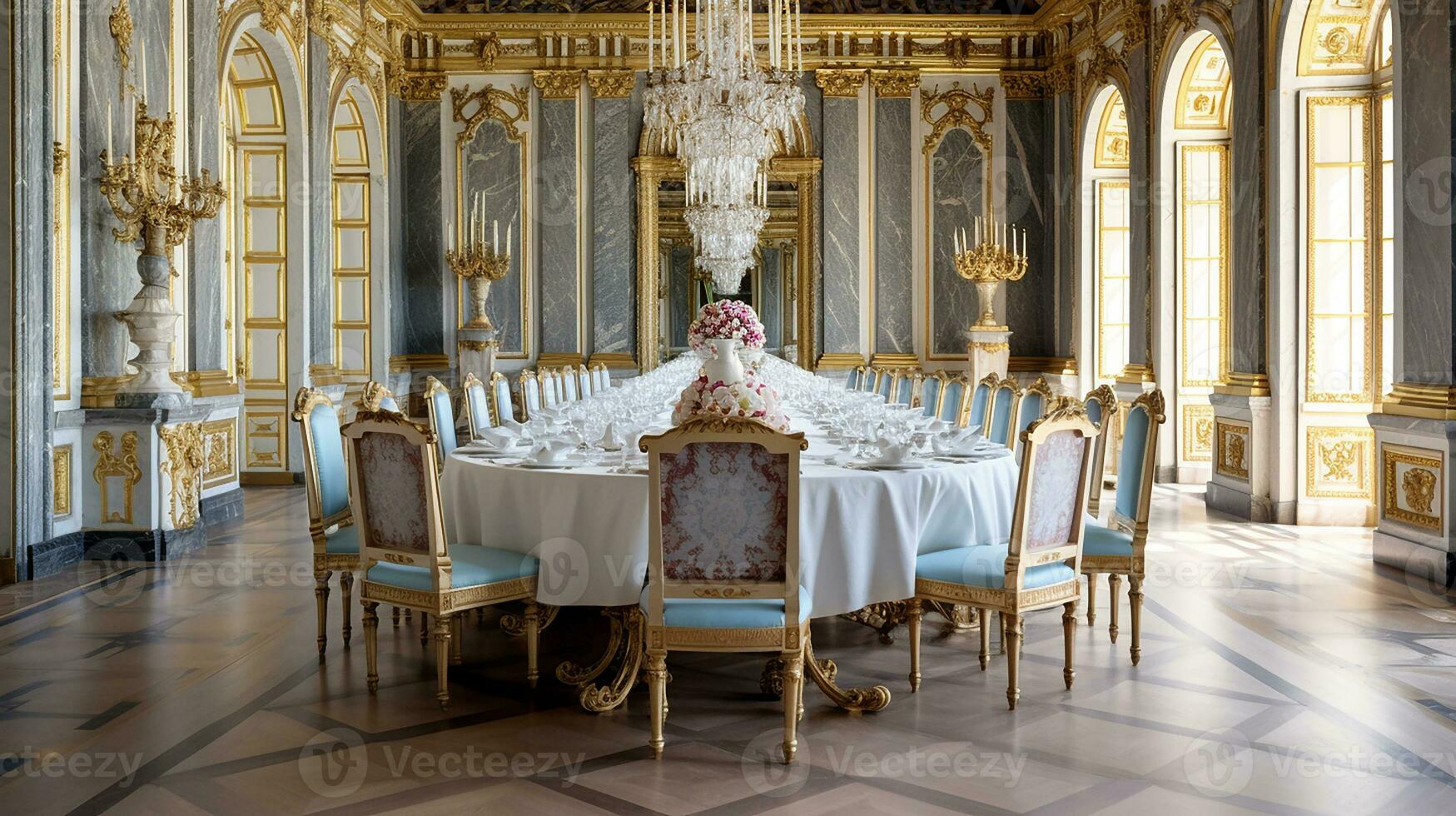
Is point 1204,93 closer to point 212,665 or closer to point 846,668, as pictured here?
point 846,668

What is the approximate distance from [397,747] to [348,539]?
3.98 feet

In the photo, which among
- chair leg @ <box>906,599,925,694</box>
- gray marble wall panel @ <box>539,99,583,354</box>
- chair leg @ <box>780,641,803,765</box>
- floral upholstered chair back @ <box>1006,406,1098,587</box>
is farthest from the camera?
gray marble wall panel @ <box>539,99,583,354</box>

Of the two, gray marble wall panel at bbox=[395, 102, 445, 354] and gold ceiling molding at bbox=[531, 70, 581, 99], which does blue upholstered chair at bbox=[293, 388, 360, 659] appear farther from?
gold ceiling molding at bbox=[531, 70, 581, 99]

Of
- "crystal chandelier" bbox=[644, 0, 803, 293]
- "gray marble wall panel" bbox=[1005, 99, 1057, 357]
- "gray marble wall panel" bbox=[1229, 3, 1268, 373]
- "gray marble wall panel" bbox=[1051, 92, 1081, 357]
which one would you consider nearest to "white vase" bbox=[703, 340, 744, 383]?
"crystal chandelier" bbox=[644, 0, 803, 293]

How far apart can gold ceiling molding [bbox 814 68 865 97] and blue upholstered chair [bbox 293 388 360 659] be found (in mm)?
8568

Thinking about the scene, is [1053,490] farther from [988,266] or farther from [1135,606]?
[988,266]

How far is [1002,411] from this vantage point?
229 inches

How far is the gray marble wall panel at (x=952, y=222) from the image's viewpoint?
11859 mm

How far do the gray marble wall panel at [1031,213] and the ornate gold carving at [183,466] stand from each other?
8.04 metres

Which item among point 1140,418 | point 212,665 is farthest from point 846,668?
point 212,665

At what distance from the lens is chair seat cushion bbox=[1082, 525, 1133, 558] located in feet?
13.2

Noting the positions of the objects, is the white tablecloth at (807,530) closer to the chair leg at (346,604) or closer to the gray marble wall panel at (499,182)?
the chair leg at (346,604)

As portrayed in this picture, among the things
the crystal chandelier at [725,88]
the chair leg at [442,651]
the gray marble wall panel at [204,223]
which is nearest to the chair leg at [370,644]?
the chair leg at [442,651]

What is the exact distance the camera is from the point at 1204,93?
8805 millimetres
